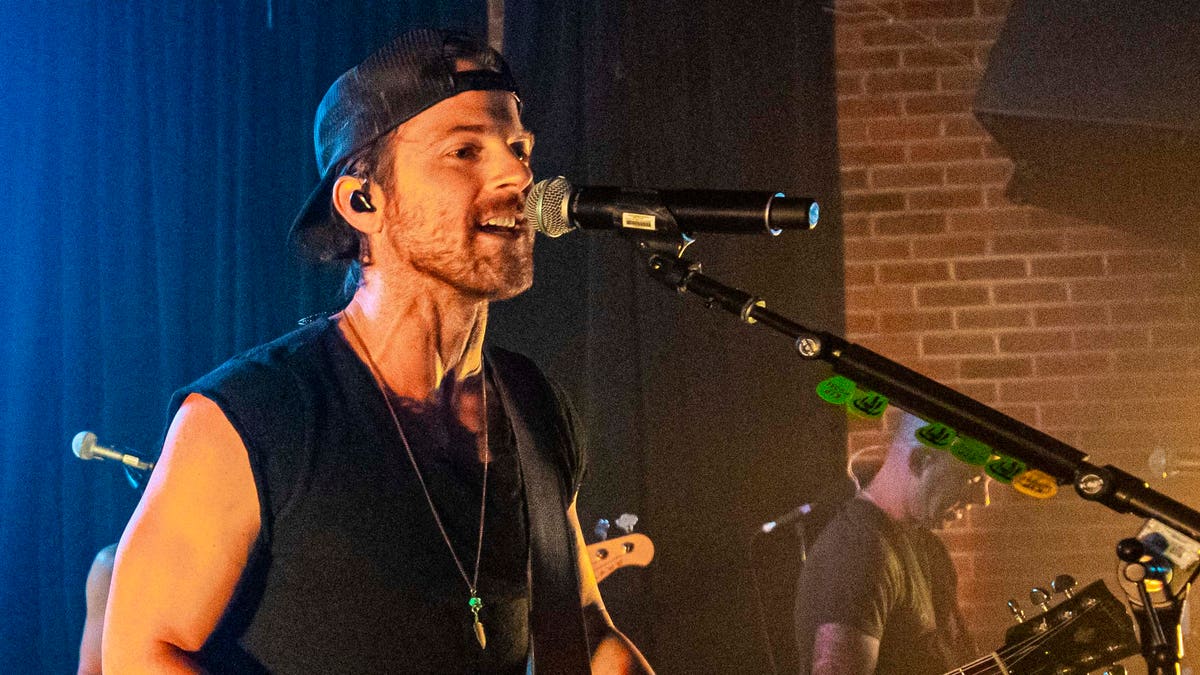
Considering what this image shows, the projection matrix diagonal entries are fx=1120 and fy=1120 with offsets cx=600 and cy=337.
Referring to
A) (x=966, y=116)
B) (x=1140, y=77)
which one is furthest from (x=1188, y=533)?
(x=966, y=116)

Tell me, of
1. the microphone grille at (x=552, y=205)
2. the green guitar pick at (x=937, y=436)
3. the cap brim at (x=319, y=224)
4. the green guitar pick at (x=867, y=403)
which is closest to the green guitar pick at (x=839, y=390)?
the green guitar pick at (x=867, y=403)

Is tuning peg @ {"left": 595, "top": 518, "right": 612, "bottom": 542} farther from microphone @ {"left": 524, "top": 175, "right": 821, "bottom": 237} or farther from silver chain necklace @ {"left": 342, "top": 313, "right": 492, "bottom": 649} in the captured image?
microphone @ {"left": 524, "top": 175, "right": 821, "bottom": 237}

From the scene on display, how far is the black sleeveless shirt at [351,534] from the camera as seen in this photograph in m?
1.73

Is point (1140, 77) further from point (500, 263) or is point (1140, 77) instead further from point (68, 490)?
point (68, 490)

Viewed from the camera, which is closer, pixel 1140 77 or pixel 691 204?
pixel 691 204

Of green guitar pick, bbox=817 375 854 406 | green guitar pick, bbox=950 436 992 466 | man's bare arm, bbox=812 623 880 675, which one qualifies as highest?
green guitar pick, bbox=817 375 854 406

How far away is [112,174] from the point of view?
9.82ft

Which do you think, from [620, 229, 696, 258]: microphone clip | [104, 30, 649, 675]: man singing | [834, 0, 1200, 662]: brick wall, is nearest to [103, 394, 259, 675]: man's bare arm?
[104, 30, 649, 675]: man singing

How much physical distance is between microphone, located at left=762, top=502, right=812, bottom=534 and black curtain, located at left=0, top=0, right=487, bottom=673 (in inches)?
54.8

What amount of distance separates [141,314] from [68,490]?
0.49m

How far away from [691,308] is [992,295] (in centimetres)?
92

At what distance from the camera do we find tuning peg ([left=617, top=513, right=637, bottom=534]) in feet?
10.3

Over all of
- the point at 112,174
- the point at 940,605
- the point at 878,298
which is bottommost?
the point at 940,605

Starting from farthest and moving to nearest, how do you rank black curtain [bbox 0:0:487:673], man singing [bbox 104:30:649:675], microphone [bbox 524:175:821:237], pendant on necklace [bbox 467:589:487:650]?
1. black curtain [bbox 0:0:487:673]
2. pendant on necklace [bbox 467:589:487:650]
3. man singing [bbox 104:30:649:675]
4. microphone [bbox 524:175:821:237]
